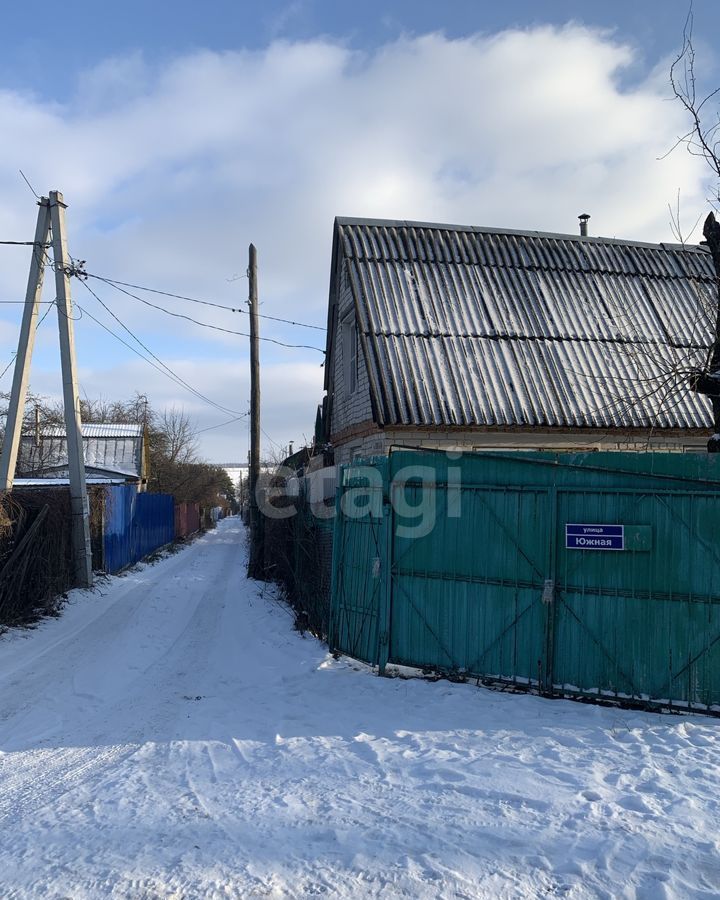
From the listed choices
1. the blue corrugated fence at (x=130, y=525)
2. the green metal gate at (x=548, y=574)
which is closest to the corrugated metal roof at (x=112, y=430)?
the blue corrugated fence at (x=130, y=525)

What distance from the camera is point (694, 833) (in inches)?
159

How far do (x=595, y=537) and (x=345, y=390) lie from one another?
788cm

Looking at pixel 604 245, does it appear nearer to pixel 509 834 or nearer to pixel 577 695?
pixel 577 695

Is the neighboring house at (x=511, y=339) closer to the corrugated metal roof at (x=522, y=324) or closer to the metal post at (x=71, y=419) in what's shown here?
the corrugated metal roof at (x=522, y=324)

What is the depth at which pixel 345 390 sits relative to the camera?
545 inches

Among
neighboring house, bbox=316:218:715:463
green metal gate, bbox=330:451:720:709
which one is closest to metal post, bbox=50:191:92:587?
neighboring house, bbox=316:218:715:463

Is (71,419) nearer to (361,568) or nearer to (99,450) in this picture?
(361,568)

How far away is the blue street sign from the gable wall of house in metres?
5.06

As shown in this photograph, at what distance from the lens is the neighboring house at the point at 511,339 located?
35.9 ft

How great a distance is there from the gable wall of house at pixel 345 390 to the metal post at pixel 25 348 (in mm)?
5982

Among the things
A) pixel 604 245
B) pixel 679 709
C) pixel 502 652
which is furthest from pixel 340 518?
pixel 604 245

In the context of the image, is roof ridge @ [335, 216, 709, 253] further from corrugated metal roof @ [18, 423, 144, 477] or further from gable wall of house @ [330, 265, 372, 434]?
corrugated metal roof @ [18, 423, 144, 477]

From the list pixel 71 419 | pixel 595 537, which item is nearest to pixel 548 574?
pixel 595 537

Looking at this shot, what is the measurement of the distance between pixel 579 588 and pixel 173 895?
432 cm
